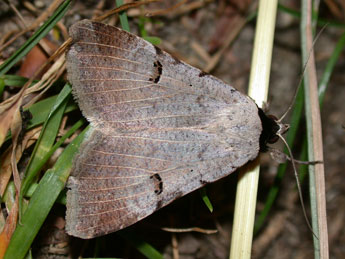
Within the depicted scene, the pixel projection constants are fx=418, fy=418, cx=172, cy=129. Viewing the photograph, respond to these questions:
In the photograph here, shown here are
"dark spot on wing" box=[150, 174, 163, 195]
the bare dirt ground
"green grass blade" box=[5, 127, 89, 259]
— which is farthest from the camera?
the bare dirt ground

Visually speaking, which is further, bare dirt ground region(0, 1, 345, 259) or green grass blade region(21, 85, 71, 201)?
bare dirt ground region(0, 1, 345, 259)

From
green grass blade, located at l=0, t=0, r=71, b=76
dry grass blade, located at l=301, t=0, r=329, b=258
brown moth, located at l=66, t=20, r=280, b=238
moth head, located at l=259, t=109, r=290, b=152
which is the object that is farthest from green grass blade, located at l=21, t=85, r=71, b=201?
dry grass blade, located at l=301, t=0, r=329, b=258

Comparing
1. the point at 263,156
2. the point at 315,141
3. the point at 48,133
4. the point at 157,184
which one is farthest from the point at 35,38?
the point at 263,156

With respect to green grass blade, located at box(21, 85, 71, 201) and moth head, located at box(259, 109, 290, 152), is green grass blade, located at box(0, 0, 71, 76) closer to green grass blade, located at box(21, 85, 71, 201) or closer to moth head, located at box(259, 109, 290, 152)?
green grass blade, located at box(21, 85, 71, 201)

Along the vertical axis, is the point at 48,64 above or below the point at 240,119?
above

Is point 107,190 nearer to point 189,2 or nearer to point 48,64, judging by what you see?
point 48,64

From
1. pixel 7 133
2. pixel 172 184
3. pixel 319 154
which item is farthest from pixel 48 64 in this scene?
pixel 319 154
